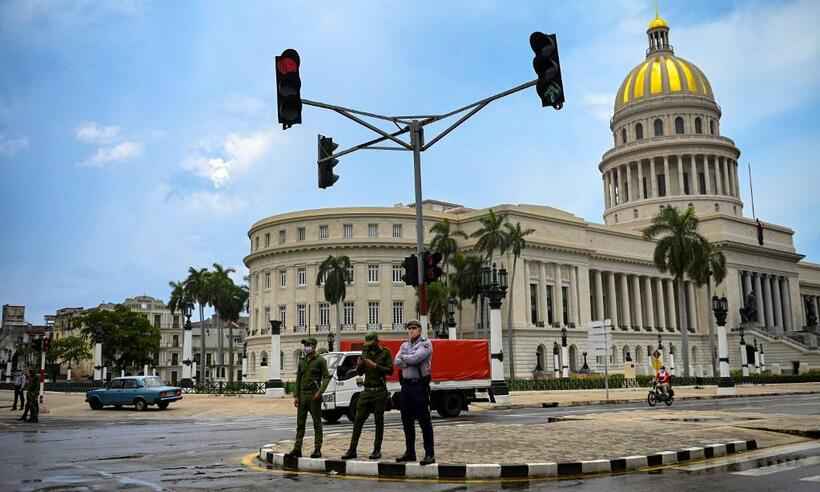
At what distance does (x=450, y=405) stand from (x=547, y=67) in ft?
43.0

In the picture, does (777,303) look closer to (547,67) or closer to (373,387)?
(547,67)

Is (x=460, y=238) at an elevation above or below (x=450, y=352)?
above

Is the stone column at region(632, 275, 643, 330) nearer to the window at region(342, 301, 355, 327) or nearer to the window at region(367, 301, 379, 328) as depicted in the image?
the window at region(367, 301, 379, 328)

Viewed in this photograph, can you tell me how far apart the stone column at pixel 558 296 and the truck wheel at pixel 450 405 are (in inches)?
2190

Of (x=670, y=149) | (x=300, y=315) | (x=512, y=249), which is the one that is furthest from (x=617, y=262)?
(x=300, y=315)

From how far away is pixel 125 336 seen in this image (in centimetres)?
8406

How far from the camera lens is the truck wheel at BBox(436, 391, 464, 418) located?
23844mm

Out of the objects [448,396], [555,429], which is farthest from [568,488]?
[448,396]

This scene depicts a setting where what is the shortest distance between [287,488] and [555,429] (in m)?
7.98

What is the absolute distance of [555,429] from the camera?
15602 mm

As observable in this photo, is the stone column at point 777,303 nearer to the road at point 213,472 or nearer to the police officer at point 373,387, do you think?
the road at point 213,472

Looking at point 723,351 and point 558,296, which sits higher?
point 558,296

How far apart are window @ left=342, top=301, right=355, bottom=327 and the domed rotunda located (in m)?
43.8

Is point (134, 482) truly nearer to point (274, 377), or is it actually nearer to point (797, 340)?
point (274, 377)
